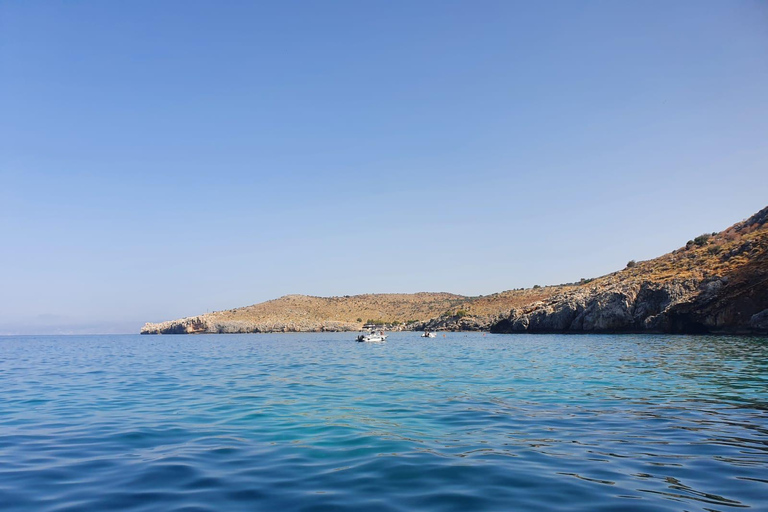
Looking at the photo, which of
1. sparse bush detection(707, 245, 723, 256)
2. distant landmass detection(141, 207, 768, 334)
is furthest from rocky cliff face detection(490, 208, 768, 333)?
sparse bush detection(707, 245, 723, 256)

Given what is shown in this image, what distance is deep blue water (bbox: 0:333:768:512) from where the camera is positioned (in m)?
7.66

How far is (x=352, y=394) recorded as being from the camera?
64.1 ft

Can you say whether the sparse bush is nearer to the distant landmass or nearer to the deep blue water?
the distant landmass

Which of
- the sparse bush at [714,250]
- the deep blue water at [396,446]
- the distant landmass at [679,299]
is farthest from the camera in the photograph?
the sparse bush at [714,250]

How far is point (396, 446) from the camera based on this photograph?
11.0m

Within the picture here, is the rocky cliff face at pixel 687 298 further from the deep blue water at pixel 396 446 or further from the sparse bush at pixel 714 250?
the deep blue water at pixel 396 446

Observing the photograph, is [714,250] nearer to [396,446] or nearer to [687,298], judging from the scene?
[687,298]

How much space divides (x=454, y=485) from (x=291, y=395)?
12363mm

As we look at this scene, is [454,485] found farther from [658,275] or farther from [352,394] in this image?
[658,275]

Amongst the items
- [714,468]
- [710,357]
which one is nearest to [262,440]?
[714,468]

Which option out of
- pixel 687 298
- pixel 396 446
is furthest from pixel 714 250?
pixel 396 446

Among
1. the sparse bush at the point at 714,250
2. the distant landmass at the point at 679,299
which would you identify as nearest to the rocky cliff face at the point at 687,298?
the distant landmass at the point at 679,299

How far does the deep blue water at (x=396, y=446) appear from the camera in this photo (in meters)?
7.66

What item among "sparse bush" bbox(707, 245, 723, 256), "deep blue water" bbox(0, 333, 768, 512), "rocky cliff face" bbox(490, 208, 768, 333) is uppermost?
"sparse bush" bbox(707, 245, 723, 256)
